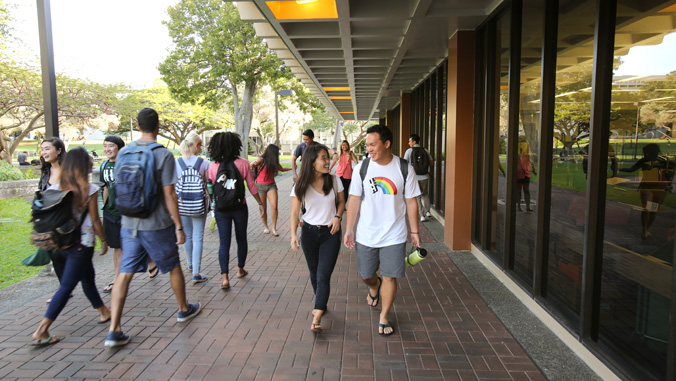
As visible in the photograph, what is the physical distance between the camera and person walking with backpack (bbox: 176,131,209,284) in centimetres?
539

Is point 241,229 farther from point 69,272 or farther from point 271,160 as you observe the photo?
point 271,160

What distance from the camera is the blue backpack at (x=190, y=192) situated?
5.38 m

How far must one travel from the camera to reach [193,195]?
539 centimetres

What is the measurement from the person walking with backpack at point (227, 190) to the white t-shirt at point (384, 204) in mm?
1851

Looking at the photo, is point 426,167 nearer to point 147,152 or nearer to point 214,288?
point 214,288

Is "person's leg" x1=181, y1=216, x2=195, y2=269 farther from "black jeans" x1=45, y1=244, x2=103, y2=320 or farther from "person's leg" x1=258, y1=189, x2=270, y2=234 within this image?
"person's leg" x1=258, y1=189, x2=270, y2=234

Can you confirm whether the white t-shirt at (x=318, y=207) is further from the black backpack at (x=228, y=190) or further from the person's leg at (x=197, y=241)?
the person's leg at (x=197, y=241)

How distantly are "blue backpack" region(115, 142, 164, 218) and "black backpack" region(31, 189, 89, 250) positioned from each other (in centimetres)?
45

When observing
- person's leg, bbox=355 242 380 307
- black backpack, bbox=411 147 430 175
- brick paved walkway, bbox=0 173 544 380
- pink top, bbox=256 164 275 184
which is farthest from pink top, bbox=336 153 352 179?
person's leg, bbox=355 242 380 307

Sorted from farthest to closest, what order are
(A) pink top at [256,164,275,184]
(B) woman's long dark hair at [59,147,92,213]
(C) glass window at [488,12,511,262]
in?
1. (A) pink top at [256,164,275,184]
2. (C) glass window at [488,12,511,262]
3. (B) woman's long dark hair at [59,147,92,213]

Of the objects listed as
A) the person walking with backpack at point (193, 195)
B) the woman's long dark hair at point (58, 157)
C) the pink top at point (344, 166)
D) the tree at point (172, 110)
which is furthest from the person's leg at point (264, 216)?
the tree at point (172, 110)

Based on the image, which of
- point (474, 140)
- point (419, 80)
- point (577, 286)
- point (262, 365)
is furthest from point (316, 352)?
point (419, 80)

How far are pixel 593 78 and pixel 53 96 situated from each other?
5817 mm

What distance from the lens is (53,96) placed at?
5492 mm
